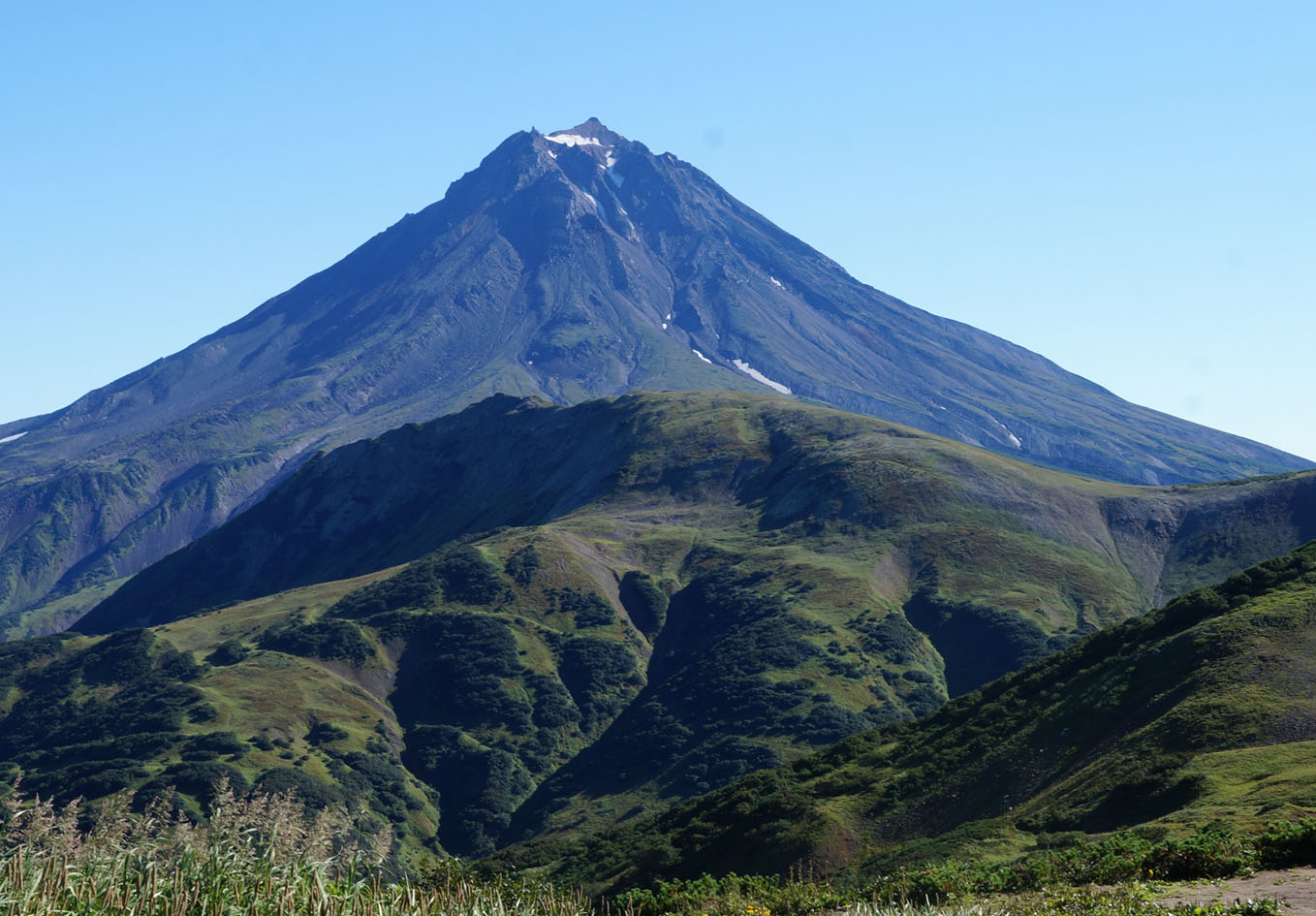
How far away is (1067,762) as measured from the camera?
62156mm

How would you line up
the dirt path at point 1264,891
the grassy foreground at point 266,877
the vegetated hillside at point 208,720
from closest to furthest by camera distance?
1. the grassy foreground at point 266,877
2. the dirt path at point 1264,891
3. the vegetated hillside at point 208,720

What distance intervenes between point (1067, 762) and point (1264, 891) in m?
37.5

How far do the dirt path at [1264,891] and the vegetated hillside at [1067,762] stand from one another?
43.1ft

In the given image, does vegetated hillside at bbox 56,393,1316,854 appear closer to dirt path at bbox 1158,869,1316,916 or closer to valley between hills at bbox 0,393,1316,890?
valley between hills at bbox 0,393,1316,890

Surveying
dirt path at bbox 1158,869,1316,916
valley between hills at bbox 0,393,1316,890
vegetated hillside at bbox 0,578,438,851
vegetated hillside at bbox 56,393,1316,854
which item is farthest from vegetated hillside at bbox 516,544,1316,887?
vegetated hillside at bbox 0,578,438,851

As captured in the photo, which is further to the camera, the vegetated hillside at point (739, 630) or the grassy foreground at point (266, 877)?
the vegetated hillside at point (739, 630)

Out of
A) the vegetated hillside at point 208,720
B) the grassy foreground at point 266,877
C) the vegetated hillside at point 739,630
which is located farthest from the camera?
the vegetated hillside at point 739,630

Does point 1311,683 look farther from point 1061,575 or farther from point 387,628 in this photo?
point 387,628

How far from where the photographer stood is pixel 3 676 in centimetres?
17562

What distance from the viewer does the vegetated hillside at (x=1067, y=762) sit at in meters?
51.6

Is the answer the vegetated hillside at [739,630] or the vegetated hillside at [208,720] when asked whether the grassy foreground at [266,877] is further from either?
the vegetated hillside at [739,630]

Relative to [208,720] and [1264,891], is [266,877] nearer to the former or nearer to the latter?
[1264,891]

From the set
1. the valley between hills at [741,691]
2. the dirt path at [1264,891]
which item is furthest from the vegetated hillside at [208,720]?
the dirt path at [1264,891]

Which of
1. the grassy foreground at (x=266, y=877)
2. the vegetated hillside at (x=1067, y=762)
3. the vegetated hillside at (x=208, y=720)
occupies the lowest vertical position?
the vegetated hillside at (x=208, y=720)
